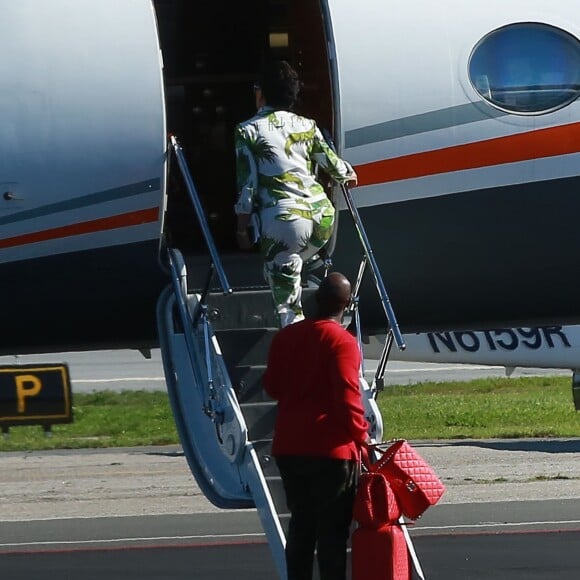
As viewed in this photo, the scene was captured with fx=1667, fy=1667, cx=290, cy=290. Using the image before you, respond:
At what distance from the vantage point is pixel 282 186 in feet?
30.3

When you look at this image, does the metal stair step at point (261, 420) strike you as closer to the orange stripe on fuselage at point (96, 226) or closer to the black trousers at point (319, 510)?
the black trousers at point (319, 510)

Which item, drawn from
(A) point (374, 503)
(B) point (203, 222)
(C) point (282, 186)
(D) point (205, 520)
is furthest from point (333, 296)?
(D) point (205, 520)

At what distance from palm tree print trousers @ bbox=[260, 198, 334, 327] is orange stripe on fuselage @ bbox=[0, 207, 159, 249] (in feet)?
2.60

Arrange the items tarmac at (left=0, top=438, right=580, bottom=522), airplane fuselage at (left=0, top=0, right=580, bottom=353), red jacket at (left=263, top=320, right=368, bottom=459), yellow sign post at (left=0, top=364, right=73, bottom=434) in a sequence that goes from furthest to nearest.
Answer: tarmac at (left=0, top=438, right=580, bottom=522) → yellow sign post at (left=0, top=364, right=73, bottom=434) → airplane fuselage at (left=0, top=0, right=580, bottom=353) → red jacket at (left=263, top=320, right=368, bottom=459)

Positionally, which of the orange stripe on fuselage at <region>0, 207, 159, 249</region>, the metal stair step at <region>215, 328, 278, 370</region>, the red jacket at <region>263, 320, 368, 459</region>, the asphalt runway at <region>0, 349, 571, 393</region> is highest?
the orange stripe on fuselage at <region>0, 207, 159, 249</region>

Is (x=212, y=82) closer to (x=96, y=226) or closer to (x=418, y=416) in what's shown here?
(x=96, y=226)

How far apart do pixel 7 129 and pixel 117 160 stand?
25.8 inches

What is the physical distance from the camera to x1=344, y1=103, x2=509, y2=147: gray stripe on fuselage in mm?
9766

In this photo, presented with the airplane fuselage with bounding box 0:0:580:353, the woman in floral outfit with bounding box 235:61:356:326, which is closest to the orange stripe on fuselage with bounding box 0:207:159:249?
the airplane fuselage with bounding box 0:0:580:353

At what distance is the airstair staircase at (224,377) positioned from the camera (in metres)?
8.98

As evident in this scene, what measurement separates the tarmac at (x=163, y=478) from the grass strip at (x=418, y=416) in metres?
1.00

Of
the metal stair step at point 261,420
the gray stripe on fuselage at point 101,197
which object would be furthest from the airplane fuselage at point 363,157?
the metal stair step at point 261,420

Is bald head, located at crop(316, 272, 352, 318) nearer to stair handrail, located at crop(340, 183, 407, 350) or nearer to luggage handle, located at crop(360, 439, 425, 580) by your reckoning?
luggage handle, located at crop(360, 439, 425, 580)

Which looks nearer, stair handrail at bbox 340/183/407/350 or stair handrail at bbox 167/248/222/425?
stair handrail at bbox 167/248/222/425
